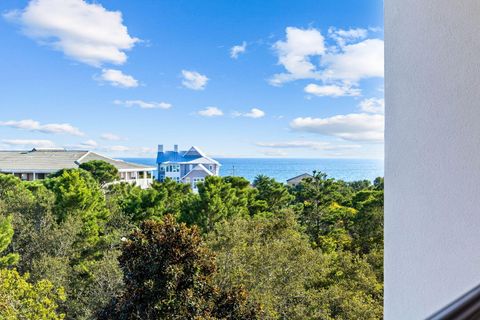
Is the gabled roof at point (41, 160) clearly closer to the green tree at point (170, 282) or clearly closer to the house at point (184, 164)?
the house at point (184, 164)

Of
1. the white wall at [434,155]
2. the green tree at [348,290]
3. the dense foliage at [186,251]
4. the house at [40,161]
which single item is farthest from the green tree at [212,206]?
the white wall at [434,155]

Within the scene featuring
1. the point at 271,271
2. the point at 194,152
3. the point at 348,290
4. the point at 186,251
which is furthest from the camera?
the point at 194,152

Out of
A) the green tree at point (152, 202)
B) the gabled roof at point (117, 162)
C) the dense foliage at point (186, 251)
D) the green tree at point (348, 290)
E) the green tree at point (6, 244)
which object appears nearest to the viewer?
the dense foliage at point (186, 251)

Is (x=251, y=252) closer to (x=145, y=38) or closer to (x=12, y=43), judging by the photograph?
(x=145, y=38)

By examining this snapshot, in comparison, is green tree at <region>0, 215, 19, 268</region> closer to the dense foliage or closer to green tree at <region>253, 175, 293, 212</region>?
the dense foliage

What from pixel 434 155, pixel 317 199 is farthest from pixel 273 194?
pixel 434 155

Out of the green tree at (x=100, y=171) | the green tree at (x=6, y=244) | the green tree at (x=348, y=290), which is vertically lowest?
the green tree at (x=348, y=290)

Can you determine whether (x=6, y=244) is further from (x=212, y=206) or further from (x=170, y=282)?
(x=170, y=282)
